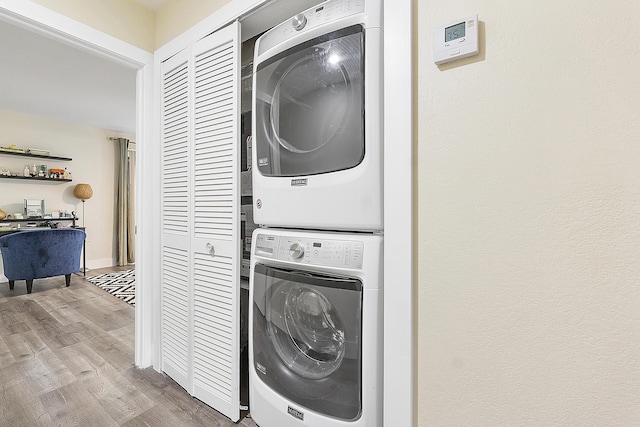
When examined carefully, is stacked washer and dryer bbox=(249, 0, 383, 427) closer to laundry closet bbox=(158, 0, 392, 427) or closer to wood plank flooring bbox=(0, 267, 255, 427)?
laundry closet bbox=(158, 0, 392, 427)

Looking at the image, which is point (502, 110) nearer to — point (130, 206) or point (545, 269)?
point (545, 269)

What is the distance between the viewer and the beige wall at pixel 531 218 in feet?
2.23

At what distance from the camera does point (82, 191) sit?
5102 mm

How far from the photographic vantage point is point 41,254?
3.80m

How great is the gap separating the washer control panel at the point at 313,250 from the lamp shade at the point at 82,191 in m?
5.35

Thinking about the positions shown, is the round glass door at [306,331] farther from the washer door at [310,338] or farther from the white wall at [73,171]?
the white wall at [73,171]

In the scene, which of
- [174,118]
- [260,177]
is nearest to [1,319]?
[174,118]

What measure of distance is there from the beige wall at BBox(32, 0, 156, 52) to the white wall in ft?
14.1

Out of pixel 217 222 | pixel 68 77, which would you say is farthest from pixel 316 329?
pixel 68 77

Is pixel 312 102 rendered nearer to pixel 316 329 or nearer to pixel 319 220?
pixel 319 220

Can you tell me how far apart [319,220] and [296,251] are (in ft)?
0.50

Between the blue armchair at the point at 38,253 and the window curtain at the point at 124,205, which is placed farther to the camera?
the window curtain at the point at 124,205

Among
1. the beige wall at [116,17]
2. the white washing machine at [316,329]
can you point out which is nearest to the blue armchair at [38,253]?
the beige wall at [116,17]

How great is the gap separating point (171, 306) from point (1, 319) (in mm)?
2440
